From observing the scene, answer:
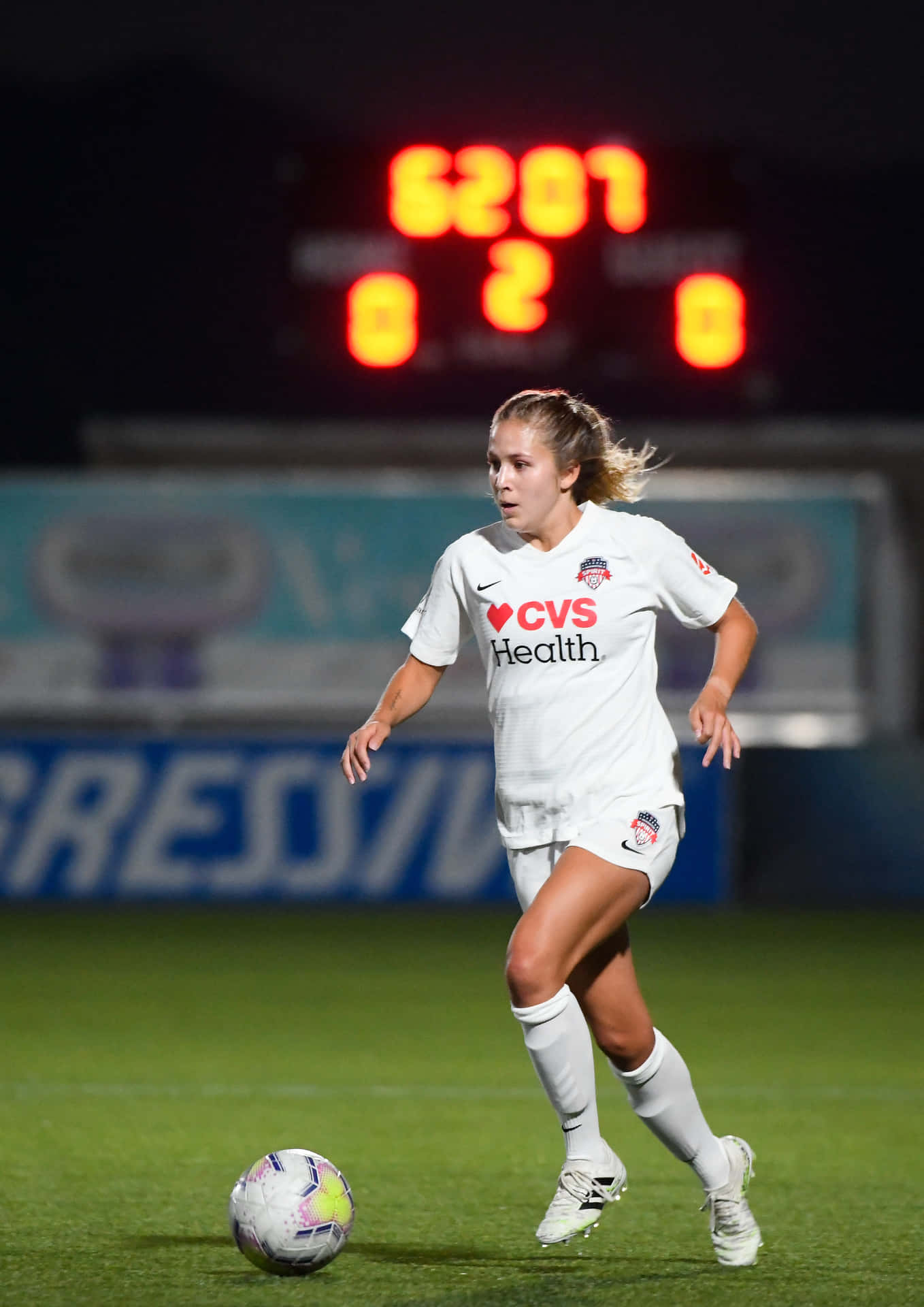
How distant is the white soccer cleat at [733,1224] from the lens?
15.2ft

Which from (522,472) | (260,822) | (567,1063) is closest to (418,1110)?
(567,1063)

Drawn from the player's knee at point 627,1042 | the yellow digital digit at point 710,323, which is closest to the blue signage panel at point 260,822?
the yellow digital digit at point 710,323

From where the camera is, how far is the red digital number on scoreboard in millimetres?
13172

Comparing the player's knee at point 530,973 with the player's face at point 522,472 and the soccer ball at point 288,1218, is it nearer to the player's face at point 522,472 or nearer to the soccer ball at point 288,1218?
the soccer ball at point 288,1218

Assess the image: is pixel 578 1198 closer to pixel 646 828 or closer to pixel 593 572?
pixel 646 828

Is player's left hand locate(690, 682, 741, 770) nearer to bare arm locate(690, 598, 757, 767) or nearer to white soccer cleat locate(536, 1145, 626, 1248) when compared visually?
bare arm locate(690, 598, 757, 767)

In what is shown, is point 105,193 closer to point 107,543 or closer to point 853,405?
point 853,405

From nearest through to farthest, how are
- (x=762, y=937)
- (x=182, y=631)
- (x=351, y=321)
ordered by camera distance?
(x=762, y=937) → (x=351, y=321) → (x=182, y=631)

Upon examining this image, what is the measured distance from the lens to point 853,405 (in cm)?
2928

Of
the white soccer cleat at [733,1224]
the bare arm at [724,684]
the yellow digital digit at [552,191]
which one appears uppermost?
the yellow digital digit at [552,191]

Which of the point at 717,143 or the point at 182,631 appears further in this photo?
the point at 182,631

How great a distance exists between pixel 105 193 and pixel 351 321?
992 inches

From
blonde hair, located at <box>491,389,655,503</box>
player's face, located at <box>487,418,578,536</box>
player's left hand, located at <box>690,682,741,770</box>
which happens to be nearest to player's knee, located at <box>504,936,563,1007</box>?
player's left hand, located at <box>690,682,741,770</box>

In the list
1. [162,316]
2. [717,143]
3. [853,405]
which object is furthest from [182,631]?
[162,316]
